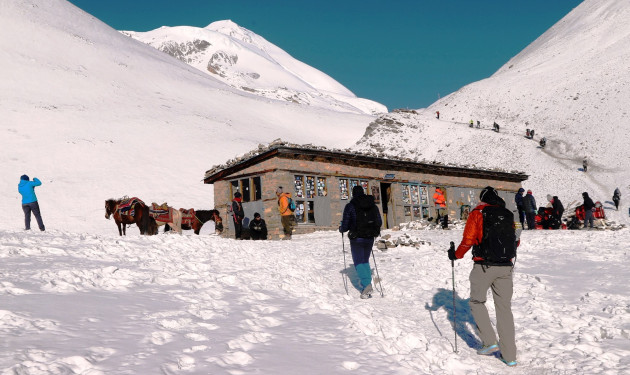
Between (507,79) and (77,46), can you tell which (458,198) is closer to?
(507,79)

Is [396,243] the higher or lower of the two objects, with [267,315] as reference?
higher

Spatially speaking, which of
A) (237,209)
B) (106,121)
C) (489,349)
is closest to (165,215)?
(237,209)

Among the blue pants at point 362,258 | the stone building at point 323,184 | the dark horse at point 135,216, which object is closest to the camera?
the blue pants at point 362,258

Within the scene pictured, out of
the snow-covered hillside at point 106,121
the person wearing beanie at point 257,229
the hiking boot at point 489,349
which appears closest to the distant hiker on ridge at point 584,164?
the snow-covered hillside at point 106,121

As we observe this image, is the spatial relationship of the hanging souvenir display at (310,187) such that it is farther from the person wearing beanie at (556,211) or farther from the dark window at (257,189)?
the person wearing beanie at (556,211)

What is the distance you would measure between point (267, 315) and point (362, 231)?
118 inches

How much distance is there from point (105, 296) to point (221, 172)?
53.4 ft

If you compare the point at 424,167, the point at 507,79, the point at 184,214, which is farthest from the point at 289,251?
the point at 507,79

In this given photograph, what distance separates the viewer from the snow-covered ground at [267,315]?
4238 mm

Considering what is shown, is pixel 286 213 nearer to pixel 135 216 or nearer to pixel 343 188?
pixel 343 188

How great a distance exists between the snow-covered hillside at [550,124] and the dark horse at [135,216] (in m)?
32.9

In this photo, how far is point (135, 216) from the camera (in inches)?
658

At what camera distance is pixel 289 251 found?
1373cm

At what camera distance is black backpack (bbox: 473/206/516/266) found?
19.0 feet
